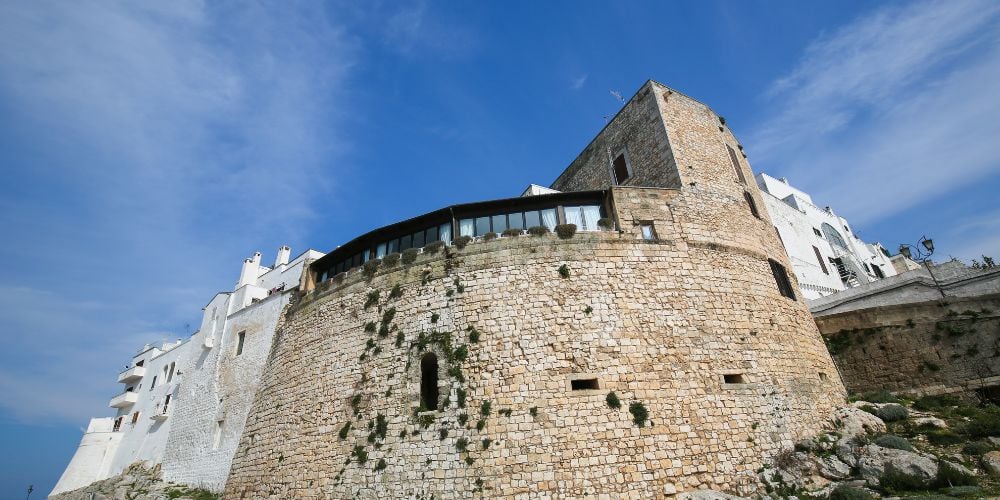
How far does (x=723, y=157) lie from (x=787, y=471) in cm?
1259

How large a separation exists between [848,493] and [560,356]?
7.55 m

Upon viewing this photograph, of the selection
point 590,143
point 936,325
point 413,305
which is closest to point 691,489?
point 413,305

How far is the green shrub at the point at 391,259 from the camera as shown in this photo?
1777cm

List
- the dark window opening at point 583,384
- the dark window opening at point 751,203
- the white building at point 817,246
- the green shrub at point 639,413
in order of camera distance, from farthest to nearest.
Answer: the white building at point 817,246 < the dark window opening at point 751,203 < the dark window opening at point 583,384 < the green shrub at point 639,413

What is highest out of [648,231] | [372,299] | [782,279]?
[648,231]

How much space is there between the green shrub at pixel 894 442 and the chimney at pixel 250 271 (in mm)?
29309

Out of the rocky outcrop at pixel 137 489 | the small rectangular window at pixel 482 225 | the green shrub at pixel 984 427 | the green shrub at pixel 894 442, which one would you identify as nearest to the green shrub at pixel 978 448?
the green shrub at pixel 984 427

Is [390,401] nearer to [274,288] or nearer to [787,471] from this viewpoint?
[787,471]

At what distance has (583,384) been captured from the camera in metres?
13.7

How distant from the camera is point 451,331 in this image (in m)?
15.1

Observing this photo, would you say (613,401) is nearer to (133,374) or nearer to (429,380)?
(429,380)

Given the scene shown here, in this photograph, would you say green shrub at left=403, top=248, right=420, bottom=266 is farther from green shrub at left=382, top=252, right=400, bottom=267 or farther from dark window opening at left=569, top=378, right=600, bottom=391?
dark window opening at left=569, top=378, right=600, bottom=391

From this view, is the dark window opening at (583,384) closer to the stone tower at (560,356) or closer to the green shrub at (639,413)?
the stone tower at (560,356)

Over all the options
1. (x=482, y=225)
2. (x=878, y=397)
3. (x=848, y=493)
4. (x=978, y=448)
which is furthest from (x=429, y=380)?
(x=878, y=397)
